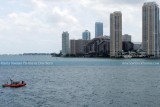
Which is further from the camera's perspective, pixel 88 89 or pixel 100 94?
pixel 88 89

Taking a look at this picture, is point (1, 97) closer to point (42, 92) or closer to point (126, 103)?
point (42, 92)

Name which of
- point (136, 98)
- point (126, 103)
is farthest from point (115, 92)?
point (126, 103)

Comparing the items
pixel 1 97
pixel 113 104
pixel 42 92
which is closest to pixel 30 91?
pixel 42 92

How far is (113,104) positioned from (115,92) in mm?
14330

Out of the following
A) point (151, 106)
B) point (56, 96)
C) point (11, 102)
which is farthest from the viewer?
point (56, 96)

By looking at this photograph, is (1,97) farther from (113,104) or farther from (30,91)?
(113,104)

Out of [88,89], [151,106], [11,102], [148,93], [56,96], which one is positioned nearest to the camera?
[151,106]

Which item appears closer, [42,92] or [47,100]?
[47,100]

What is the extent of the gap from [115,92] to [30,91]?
1756 cm

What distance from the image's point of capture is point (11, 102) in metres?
59.0

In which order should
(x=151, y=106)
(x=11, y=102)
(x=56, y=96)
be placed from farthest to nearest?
(x=56, y=96)
(x=11, y=102)
(x=151, y=106)

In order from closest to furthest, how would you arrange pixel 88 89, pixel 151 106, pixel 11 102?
pixel 151 106 → pixel 11 102 → pixel 88 89

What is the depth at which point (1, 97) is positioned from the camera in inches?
Result: 2554

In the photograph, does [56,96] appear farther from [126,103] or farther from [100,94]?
[126,103]
